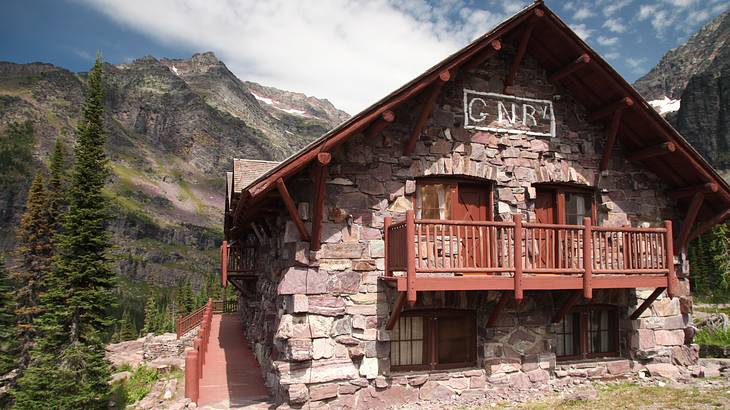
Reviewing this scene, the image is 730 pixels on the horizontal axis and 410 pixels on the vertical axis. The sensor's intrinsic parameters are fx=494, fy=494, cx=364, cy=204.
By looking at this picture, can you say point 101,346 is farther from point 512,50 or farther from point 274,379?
point 512,50

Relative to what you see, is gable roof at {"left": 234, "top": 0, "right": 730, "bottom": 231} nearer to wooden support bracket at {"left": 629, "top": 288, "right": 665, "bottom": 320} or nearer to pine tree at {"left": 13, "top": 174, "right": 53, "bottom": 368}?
wooden support bracket at {"left": 629, "top": 288, "right": 665, "bottom": 320}

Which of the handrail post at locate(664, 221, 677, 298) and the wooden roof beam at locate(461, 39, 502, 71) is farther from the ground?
the wooden roof beam at locate(461, 39, 502, 71)

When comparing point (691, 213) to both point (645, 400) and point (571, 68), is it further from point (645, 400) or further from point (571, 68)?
point (645, 400)

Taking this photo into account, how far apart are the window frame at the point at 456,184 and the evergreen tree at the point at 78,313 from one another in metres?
16.3

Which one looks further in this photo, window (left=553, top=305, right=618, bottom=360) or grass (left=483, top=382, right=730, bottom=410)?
window (left=553, top=305, right=618, bottom=360)

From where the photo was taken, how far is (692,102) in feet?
353

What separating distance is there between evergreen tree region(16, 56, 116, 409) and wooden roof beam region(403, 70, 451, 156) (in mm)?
16450

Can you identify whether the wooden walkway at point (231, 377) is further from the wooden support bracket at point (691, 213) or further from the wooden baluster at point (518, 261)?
the wooden support bracket at point (691, 213)

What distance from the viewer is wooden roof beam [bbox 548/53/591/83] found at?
396 inches

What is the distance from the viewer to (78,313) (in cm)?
2047

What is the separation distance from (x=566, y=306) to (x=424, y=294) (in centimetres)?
293

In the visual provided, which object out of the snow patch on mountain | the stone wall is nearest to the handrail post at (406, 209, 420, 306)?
the stone wall

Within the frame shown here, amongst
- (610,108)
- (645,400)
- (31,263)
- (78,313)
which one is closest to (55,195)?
(31,263)

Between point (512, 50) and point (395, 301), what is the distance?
6.17 meters
